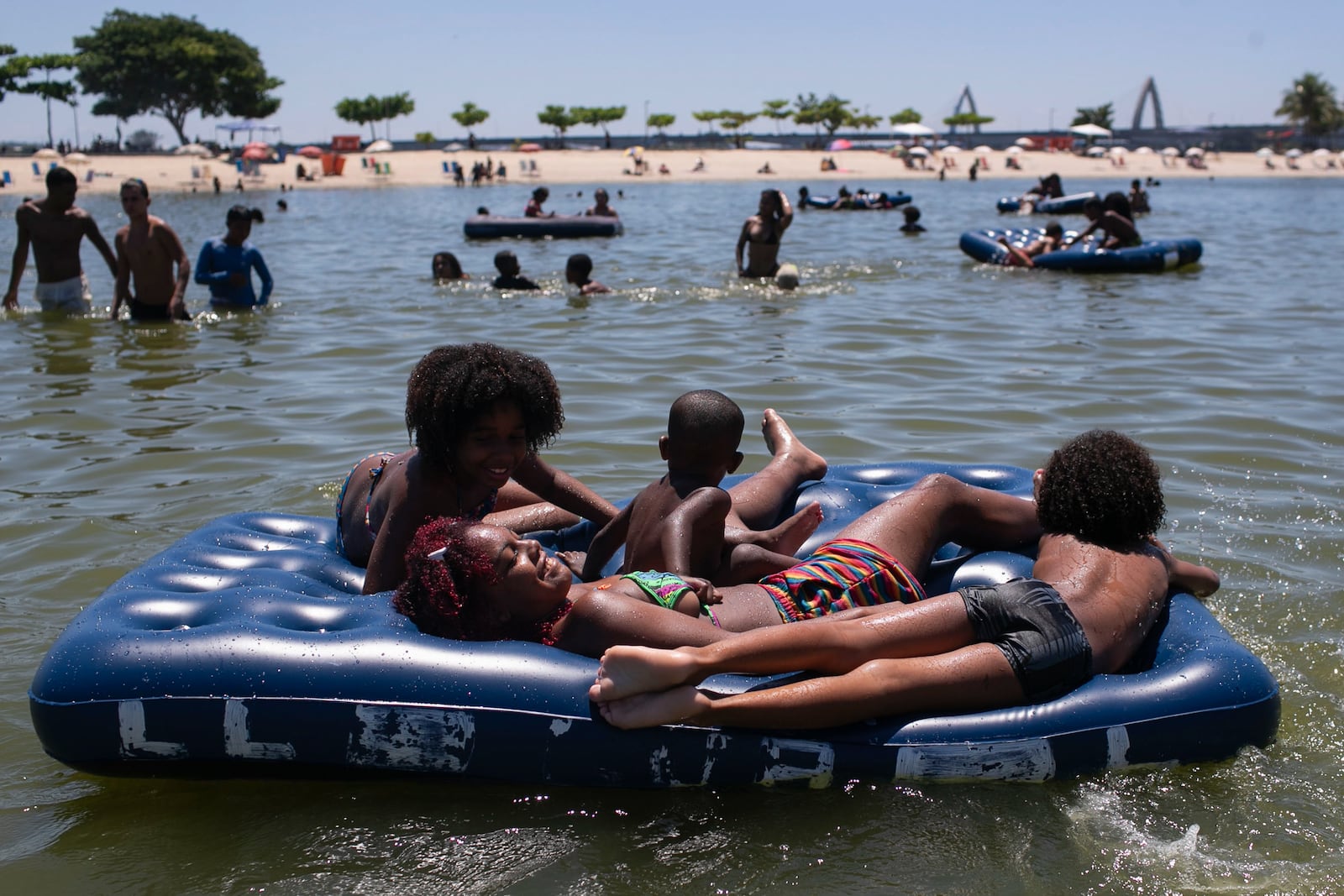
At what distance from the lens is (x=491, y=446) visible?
12.4ft

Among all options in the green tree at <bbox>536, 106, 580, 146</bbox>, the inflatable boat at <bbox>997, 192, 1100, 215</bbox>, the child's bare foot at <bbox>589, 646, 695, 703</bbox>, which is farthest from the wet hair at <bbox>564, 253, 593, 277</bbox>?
the green tree at <bbox>536, 106, 580, 146</bbox>

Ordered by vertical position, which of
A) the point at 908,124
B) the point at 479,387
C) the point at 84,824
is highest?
the point at 908,124

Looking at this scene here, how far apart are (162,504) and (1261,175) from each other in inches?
2283

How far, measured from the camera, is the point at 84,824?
11.0ft

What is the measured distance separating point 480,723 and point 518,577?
393 millimetres

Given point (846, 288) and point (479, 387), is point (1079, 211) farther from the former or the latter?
point (479, 387)

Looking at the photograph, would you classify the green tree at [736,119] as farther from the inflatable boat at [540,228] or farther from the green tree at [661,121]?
the inflatable boat at [540,228]

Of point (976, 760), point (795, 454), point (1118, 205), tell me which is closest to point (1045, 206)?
point (1118, 205)

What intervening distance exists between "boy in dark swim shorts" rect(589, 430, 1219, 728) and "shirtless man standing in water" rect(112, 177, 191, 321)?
8719mm

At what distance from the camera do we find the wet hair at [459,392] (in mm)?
3713

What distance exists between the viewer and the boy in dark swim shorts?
10.4 ft

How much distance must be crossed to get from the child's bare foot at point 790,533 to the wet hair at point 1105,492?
2.71 ft

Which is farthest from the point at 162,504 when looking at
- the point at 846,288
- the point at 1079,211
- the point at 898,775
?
the point at 1079,211

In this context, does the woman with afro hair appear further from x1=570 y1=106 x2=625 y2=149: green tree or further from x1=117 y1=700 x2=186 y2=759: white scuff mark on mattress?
x1=570 y1=106 x2=625 y2=149: green tree
